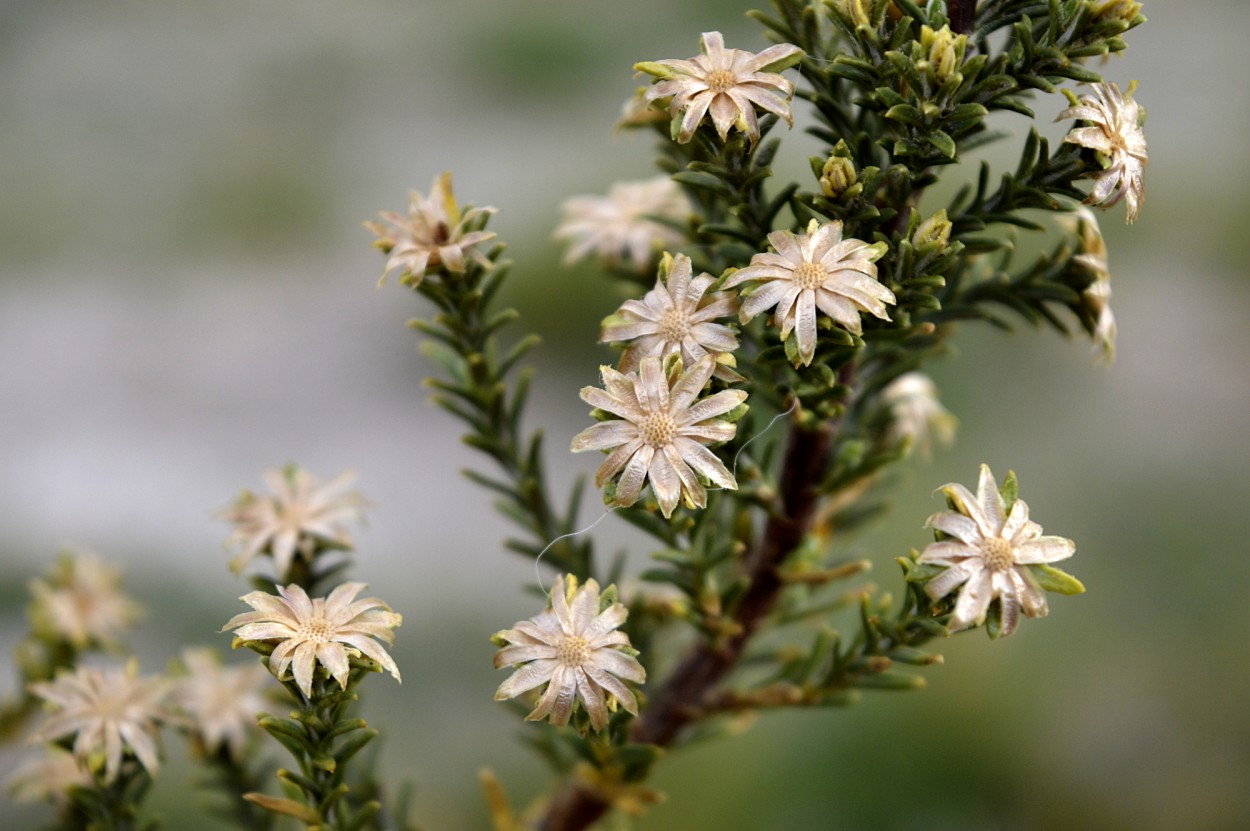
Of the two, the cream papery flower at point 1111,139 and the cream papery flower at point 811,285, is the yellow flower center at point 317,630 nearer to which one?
the cream papery flower at point 811,285

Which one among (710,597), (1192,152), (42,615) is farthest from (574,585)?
(1192,152)

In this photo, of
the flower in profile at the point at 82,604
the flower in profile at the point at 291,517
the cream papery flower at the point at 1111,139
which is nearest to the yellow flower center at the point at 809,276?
the cream papery flower at the point at 1111,139

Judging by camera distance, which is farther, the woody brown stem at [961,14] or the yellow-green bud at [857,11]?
the woody brown stem at [961,14]

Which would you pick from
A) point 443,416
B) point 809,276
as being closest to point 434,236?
point 809,276


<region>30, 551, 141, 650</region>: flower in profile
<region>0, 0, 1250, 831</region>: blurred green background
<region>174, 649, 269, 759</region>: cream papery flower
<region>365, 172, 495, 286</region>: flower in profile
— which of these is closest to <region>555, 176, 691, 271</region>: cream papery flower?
<region>365, 172, 495, 286</region>: flower in profile

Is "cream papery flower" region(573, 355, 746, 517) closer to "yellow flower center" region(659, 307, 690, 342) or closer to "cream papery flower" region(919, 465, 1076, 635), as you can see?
"yellow flower center" region(659, 307, 690, 342)

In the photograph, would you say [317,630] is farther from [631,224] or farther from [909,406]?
[909,406]
